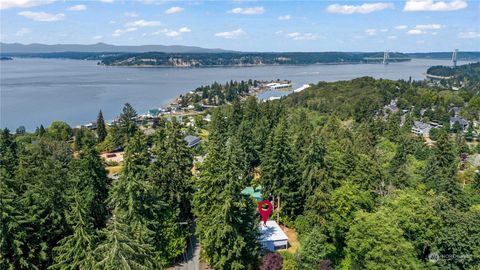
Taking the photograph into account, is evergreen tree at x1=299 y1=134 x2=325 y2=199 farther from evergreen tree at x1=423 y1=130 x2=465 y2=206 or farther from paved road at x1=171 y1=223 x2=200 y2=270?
evergreen tree at x1=423 y1=130 x2=465 y2=206

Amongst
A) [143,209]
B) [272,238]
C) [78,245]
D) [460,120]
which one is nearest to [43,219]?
[78,245]

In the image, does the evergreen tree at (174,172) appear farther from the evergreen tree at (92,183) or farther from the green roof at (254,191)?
the green roof at (254,191)

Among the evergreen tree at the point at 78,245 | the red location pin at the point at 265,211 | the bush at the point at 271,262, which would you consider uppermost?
the evergreen tree at the point at 78,245

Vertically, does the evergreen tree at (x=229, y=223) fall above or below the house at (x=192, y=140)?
above

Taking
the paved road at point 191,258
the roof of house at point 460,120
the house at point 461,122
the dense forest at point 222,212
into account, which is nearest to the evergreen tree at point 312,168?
the dense forest at point 222,212

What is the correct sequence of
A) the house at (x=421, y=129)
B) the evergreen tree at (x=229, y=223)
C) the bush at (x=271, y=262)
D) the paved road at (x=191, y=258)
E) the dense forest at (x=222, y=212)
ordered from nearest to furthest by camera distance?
the dense forest at (x=222, y=212)
the evergreen tree at (x=229, y=223)
the bush at (x=271, y=262)
the paved road at (x=191, y=258)
the house at (x=421, y=129)

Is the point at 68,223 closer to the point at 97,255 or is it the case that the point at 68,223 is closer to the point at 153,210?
the point at 153,210

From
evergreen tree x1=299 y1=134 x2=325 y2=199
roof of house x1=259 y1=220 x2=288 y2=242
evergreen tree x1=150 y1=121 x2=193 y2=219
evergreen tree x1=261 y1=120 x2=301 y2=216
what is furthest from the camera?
evergreen tree x1=261 y1=120 x2=301 y2=216

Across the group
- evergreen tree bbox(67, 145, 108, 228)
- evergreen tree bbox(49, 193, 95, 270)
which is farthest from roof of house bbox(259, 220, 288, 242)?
evergreen tree bbox(49, 193, 95, 270)
